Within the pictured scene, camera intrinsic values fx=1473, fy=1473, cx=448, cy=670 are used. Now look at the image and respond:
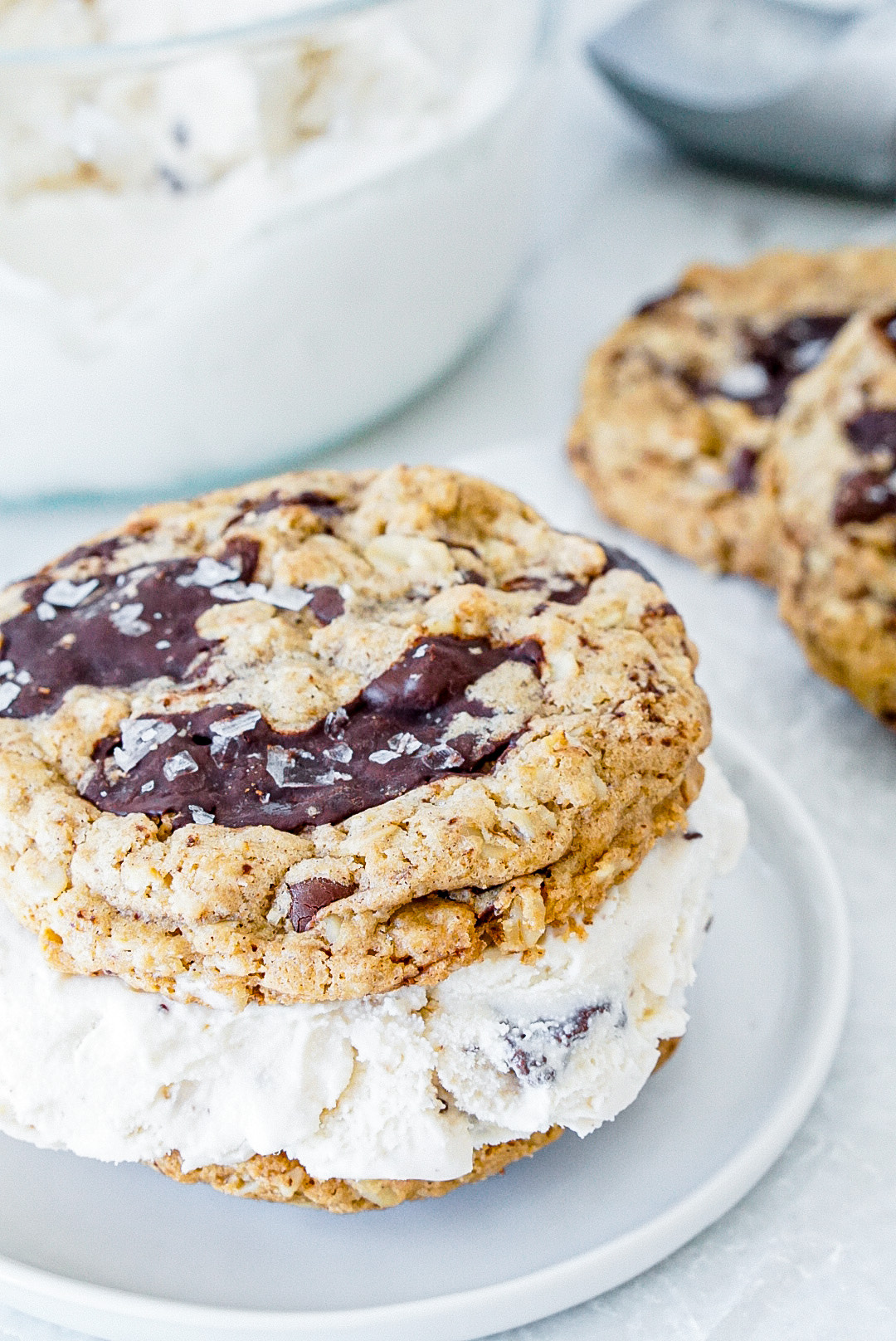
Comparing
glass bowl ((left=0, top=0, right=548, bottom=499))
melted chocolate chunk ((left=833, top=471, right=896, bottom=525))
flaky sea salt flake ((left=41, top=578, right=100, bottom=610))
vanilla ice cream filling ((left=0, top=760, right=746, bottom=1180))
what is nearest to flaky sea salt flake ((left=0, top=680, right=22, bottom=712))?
flaky sea salt flake ((left=41, top=578, right=100, bottom=610))

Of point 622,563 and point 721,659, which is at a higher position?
point 622,563

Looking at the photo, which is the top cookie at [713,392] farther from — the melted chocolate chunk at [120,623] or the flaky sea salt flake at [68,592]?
the flaky sea salt flake at [68,592]

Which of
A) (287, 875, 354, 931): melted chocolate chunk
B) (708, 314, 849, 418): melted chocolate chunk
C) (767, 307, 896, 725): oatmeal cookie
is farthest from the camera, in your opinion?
(708, 314, 849, 418): melted chocolate chunk

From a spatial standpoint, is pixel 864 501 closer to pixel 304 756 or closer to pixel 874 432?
pixel 874 432

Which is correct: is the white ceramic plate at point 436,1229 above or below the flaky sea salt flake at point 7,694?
below

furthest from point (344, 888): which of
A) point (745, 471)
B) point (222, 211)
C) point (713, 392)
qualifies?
point (713, 392)

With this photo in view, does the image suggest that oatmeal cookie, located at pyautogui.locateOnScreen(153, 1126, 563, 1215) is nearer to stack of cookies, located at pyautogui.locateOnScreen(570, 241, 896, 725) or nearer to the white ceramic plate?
the white ceramic plate

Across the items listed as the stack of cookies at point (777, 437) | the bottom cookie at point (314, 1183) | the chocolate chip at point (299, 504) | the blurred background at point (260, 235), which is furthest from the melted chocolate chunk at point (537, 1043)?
the blurred background at point (260, 235)
